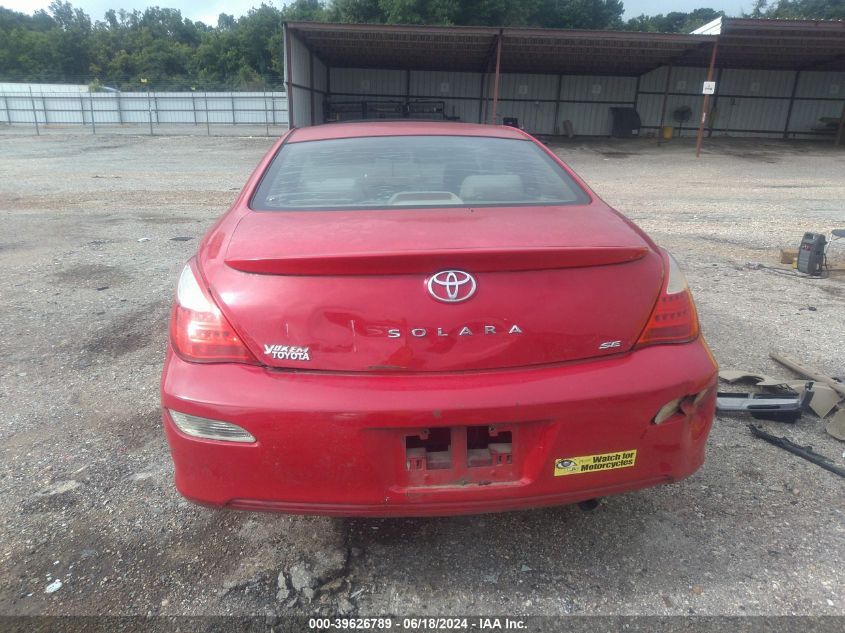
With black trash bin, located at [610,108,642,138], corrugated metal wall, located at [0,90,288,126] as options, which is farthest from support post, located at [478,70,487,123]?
corrugated metal wall, located at [0,90,288,126]

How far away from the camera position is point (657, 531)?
221cm

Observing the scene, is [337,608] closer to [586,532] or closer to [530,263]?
[586,532]

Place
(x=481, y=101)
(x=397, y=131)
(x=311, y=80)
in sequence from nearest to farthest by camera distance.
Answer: (x=397, y=131)
(x=311, y=80)
(x=481, y=101)

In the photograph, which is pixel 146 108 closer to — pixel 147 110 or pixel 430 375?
pixel 147 110

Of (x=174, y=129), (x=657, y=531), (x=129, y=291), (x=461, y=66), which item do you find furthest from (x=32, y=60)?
(x=657, y=531)

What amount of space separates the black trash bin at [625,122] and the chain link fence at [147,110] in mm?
17935

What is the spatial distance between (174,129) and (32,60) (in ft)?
184

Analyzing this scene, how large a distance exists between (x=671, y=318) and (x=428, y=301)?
77 cm

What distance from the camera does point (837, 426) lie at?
283 centimetres

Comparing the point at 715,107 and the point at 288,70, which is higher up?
the point at 288,70

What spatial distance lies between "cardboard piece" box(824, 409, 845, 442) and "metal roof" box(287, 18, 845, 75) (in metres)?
17.0

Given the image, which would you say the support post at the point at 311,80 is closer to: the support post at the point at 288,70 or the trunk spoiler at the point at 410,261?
the support post at the point at 288,70

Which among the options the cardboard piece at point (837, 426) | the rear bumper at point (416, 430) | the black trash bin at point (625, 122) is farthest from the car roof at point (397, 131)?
the black trash bin at point (625, 122)

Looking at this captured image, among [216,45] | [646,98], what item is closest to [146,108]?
[646,98]
